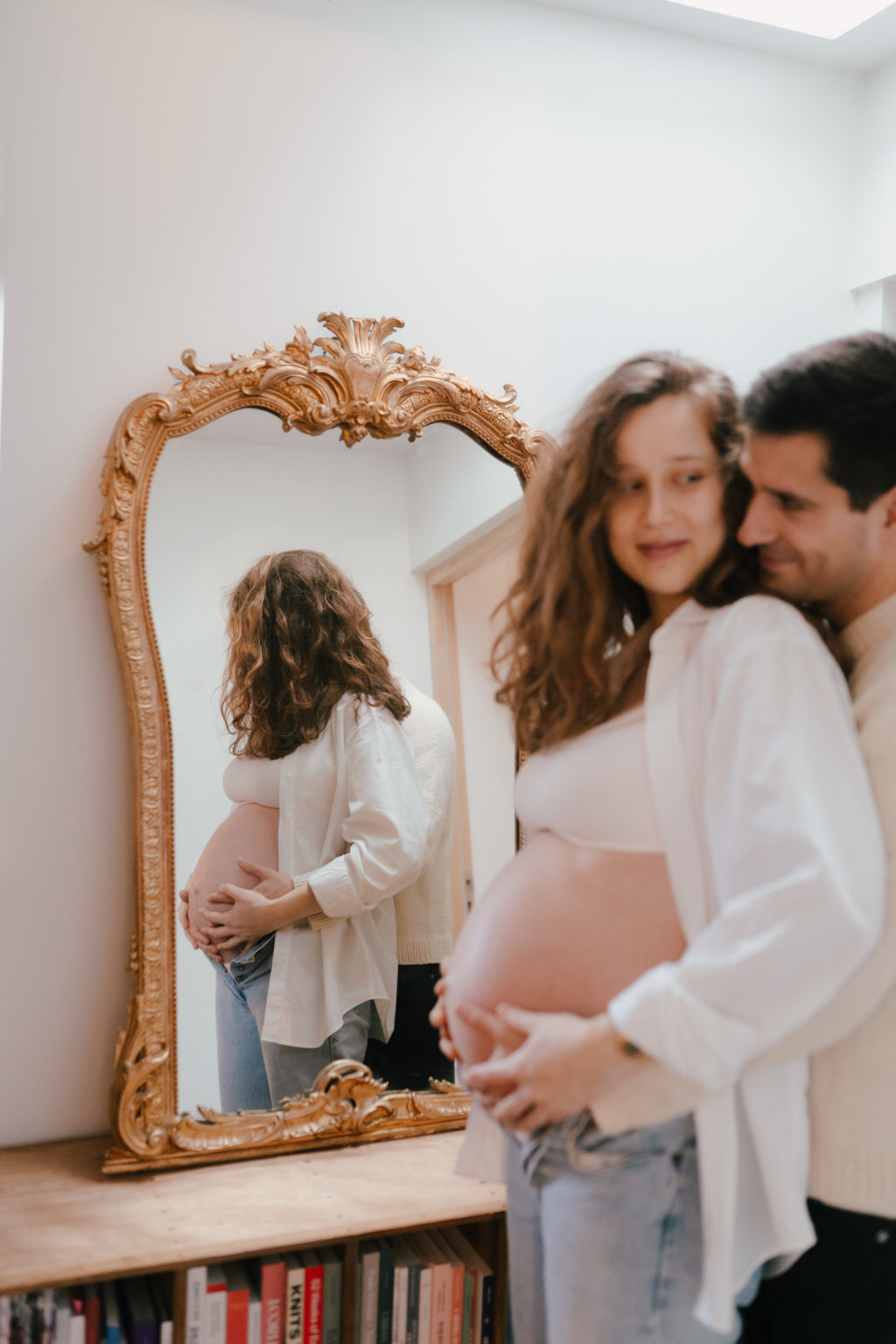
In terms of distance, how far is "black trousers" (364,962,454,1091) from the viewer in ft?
5.52

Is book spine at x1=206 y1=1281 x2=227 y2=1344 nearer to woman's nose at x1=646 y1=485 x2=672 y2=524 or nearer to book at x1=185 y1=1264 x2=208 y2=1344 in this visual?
book at x1=185 y1=1264 x2=208 y2=1344

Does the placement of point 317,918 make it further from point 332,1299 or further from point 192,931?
point 332,1299

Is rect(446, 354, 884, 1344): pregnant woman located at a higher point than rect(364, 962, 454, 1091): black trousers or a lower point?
higher

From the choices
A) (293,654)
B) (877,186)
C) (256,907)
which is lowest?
(256,907)

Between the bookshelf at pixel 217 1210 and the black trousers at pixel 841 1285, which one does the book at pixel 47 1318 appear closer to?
the bookshelf at pixel 217 1210

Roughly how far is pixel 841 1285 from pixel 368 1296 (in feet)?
2.19

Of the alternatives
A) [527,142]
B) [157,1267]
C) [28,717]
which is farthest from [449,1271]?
[527,142]

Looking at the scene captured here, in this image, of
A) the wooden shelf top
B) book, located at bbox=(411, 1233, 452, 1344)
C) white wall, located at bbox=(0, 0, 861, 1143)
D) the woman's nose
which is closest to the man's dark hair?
the woman's nose

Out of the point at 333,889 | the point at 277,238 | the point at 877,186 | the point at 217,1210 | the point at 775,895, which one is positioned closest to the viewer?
the point at 775,895

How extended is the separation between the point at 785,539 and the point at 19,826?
3.85 ft

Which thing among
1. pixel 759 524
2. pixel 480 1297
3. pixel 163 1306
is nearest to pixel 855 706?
pixel 759 524

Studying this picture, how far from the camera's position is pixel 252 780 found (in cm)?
164

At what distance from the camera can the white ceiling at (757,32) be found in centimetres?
195

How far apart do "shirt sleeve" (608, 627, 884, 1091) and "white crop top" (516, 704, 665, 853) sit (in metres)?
0.10
